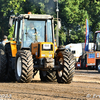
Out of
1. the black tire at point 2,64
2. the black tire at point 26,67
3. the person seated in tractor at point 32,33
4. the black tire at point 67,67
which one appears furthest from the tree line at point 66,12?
the black tire at point 26,67

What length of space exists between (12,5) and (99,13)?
1238cm

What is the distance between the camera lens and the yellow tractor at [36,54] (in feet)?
38.7

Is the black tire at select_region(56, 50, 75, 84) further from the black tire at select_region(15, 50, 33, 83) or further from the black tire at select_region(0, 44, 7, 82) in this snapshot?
the black tire at select_region(0, 44, 7, 82)

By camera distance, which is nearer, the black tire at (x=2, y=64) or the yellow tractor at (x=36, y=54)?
the yellow tractor at (x=36, y=54)

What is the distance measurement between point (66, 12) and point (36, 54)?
3173 centimetres

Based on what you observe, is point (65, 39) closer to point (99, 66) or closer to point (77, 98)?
point (99, 66)

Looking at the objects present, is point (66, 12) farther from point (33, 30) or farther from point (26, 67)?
point (26, 67)

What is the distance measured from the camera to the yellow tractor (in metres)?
11.8

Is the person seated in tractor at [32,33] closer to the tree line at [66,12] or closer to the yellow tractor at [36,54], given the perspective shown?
the yellow tractor at [36,54]

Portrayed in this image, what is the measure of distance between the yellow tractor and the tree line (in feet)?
94.8

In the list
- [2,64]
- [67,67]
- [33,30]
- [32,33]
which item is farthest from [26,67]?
[2,64]

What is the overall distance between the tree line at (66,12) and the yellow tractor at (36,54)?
2890 centimetres

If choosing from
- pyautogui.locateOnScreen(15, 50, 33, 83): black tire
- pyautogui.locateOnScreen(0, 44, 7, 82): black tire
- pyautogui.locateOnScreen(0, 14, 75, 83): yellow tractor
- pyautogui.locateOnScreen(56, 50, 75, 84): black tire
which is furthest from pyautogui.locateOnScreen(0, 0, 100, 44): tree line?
pyautogui.locateOnScreen(15, 50, 33, 83): black tire

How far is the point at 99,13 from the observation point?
46188 millimetres
